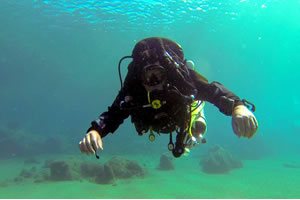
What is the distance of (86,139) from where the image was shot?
10.0 ft

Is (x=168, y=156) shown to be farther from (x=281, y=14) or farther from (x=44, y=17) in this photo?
(x=281, y=14)

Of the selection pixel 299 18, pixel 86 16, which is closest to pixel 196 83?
pixel 86 16

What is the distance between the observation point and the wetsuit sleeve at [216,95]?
3138 mm

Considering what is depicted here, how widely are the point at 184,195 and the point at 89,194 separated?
163 inches

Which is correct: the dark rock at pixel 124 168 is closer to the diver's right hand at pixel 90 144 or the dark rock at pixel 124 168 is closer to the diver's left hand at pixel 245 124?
the diver's right hand at pixel 90 144

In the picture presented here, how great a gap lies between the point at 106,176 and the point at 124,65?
35.9 meters

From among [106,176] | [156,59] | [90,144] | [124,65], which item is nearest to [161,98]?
[156,59]

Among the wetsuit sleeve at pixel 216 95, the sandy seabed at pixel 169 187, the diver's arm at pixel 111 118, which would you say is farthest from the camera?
the sandy seabed at pixel 169 187

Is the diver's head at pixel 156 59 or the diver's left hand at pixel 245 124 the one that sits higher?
the diver's head at pixel 156 59

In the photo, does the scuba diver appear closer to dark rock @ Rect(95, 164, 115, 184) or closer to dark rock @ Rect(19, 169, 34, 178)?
dark rock @ Rect(95, 164, 115, 184)

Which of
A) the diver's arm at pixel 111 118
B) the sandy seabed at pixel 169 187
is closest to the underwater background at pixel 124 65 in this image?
the sandy seabed at pixel 169 187

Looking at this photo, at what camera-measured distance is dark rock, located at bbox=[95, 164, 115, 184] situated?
46.0 feet

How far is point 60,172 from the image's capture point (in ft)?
50.0

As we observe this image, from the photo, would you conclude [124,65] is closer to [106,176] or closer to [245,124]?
[106,176]
